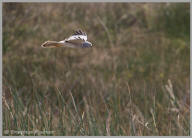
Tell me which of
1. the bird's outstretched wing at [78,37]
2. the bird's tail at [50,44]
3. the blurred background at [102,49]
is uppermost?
the blurred background at [102,49]

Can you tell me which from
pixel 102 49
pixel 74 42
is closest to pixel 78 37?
pixel 74 42

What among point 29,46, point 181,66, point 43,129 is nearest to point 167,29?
point 181,66

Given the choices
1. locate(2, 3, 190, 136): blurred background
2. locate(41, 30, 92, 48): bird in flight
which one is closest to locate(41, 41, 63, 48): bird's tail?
locate(41, 30, 92, 48): bird in flight

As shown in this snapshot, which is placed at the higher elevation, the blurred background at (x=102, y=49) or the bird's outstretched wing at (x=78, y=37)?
the blurred background at (x=102, y=49)

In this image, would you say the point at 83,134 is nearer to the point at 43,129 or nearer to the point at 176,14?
the point at 43,129

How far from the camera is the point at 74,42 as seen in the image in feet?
4.80

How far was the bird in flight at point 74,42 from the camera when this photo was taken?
1.40 metres

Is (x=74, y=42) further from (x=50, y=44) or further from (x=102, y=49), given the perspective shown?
(x=102, y=49)

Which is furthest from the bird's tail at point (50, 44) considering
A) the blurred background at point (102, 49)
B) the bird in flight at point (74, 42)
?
the blurred background at point (102, 49)

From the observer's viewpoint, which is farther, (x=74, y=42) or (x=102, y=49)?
(x=102, y=49)

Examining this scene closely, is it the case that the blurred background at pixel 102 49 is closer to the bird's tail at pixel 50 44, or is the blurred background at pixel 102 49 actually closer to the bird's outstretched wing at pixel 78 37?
the bird's outstretched wing at pixel 78 37

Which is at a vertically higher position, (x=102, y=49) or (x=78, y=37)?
(x=102, y=49)

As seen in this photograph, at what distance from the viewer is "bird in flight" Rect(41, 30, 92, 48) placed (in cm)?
140

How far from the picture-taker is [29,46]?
4.94 metres
